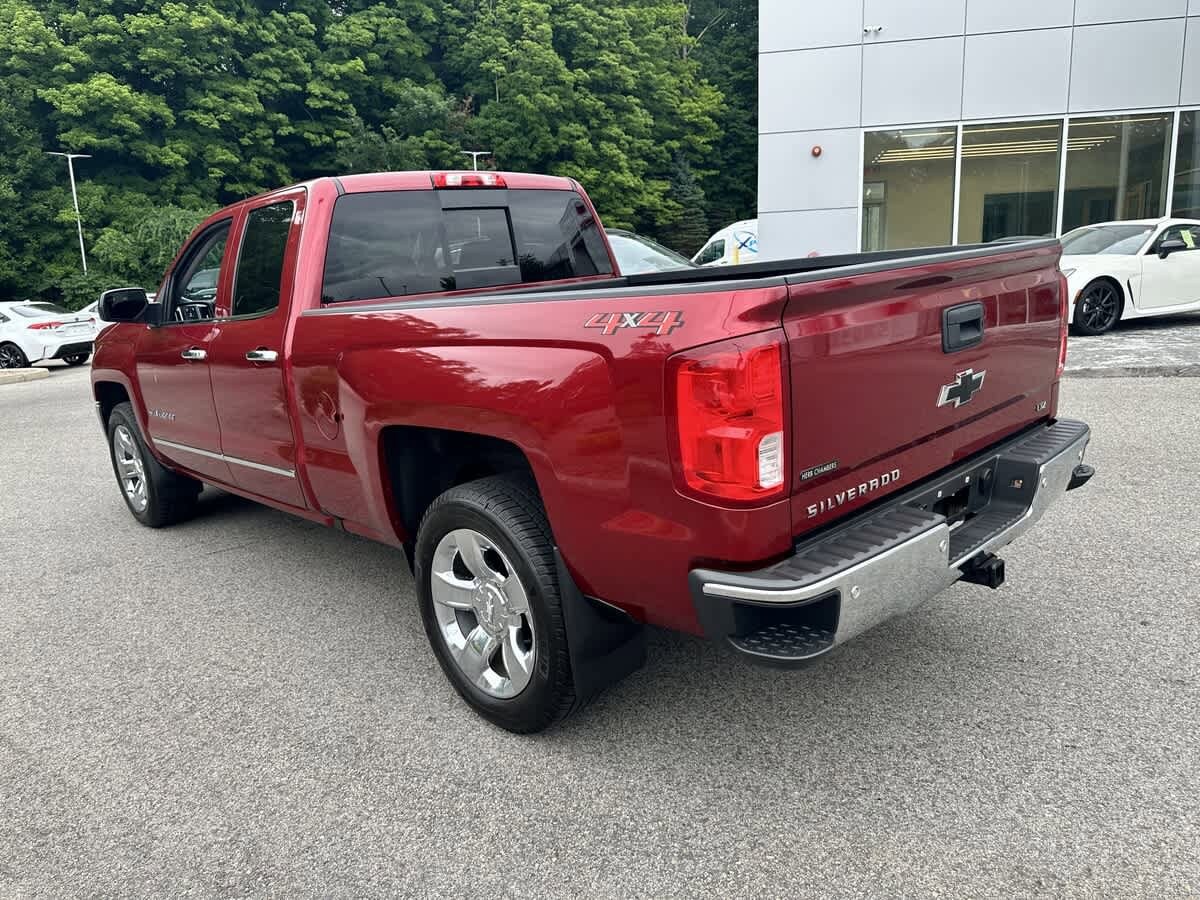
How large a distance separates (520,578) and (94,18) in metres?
43.3

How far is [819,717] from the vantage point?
10.1 feet

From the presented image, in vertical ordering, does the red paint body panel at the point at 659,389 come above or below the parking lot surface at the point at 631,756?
above

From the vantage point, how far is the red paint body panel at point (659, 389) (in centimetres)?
231

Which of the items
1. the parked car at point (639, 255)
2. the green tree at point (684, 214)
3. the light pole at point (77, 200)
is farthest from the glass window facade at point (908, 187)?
the green tree at point (684, 214)

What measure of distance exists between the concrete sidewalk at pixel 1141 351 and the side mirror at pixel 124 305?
843 cm

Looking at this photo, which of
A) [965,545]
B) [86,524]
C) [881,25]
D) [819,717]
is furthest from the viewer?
[881,25]

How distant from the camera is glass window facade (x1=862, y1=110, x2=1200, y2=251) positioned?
53.9 feet

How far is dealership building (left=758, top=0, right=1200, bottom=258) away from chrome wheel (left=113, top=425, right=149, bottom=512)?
1389 cm

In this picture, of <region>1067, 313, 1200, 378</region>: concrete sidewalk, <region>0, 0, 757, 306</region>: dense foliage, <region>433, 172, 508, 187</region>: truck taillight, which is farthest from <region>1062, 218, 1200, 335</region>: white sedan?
<region>0, 0, 757, 306</region>: dense foliage

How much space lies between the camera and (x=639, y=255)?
1084 cm

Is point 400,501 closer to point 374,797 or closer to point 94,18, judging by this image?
point 374,797

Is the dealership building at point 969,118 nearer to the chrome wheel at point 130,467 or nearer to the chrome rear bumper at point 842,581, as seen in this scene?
the chrome wheel at point 130,467

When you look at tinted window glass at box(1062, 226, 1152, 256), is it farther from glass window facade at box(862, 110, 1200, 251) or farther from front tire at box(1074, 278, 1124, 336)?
glass window facade at box(862, 110, 1200, 251)

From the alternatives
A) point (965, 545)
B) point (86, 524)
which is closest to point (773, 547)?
point (965, 545)
